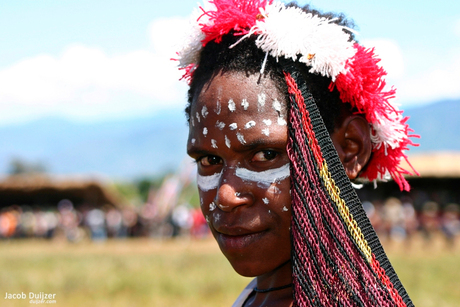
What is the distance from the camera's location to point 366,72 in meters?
2.01

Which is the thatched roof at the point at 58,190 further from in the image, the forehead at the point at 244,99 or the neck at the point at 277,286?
the forehead at the point at 244,99

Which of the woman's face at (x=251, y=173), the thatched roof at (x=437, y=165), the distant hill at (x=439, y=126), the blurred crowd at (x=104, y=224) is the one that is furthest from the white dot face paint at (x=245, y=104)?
the distant hill at (x=439, y=126)

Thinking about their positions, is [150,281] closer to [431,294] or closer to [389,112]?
[431,294]

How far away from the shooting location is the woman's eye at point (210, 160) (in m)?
2.02

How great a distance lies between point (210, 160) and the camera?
80.7 inches

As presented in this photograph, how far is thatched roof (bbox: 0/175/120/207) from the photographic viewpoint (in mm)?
28969

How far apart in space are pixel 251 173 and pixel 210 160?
0.24 metres

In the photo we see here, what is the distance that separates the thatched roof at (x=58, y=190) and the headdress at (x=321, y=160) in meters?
27.9

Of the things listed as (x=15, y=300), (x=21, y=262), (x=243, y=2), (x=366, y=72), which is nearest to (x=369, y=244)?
(x=366, y=72)

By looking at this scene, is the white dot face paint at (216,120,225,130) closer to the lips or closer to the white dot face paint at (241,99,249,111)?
the white dot face paint at (241,99,249,111)

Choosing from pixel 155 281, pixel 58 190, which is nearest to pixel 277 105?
pixel 155 281

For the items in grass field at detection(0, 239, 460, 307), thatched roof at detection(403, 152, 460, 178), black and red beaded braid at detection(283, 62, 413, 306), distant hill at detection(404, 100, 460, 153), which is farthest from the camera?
distant hill at detection(404, 100, 460, 153)

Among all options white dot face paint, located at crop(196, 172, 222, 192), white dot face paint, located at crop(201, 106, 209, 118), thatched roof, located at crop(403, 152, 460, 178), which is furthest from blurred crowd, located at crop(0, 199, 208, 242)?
white dot face paint, located at crop(201, 106, 209, 118)

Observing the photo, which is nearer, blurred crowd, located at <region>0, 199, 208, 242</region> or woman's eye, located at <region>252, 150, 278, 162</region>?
woman's eye, located at <region>252, 150, 278, 162</region>
